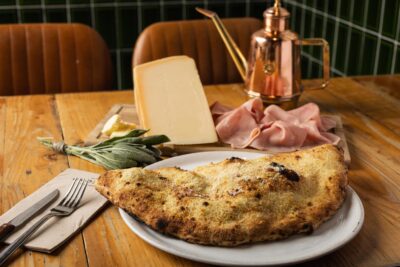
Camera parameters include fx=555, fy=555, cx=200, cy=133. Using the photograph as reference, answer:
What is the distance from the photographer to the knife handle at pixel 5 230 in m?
0.81

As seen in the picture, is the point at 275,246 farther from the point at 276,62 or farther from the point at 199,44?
the point at 199,44

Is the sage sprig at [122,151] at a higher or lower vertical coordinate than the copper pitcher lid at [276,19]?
lower

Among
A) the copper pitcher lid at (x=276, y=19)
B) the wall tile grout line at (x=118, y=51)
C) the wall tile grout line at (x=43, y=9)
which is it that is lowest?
the wall tile grout line at (x=118, y=51)

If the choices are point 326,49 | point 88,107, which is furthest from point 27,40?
point 326,49

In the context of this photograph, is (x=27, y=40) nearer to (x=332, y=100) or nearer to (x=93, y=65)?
(x=93, y=65)

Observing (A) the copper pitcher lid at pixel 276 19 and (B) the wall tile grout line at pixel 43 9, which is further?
(B) the wall tile grout line at pixel 43 9

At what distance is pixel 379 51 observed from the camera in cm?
194

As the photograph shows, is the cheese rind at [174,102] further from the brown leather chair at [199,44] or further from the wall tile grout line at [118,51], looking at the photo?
the wall tile grout line at [118,51]

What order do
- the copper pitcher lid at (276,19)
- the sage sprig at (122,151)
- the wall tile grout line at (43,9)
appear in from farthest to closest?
the wall tile grout line at (43,9) < the copper pitcher lid at (276,19) < the sage sprig at (122,151)

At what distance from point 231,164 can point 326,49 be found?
2.07ft

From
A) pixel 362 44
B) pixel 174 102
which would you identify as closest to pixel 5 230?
pixel 174 102

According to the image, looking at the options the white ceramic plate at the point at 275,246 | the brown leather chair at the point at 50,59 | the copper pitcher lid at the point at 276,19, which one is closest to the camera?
the white ceramic plate at the point at 275,246

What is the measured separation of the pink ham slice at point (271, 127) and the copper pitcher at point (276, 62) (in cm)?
8

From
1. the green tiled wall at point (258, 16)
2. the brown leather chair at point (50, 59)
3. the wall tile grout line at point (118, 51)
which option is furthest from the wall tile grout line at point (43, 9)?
the brown leather chair at point (50, 59)
